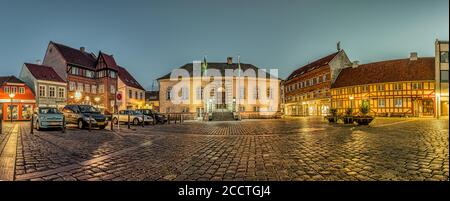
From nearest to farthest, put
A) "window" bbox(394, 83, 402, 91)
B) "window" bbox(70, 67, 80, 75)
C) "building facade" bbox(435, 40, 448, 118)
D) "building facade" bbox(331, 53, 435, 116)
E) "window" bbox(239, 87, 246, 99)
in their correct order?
"building facade" bbox(435, 40, 448, 118) < "building facade" bbox(331, 53, 435, 116) < "window" bbox(394, 83, 402, 91) < "window" bbox(239, 87, 246, 99) < "window" bbox(70, 67, 80, 75)

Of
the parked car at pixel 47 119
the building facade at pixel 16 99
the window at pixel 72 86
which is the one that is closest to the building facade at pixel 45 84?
the window at pixel 72 86

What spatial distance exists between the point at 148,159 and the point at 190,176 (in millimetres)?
1855

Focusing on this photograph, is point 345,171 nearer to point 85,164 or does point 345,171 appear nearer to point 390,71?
point 85,164

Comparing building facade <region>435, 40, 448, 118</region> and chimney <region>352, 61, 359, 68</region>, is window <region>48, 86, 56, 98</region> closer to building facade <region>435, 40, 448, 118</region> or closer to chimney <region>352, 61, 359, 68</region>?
building facade <region>435, 40, 448, 118</region>

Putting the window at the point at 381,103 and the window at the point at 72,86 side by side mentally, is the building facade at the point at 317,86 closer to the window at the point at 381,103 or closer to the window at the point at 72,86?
the window at the point at 381,103

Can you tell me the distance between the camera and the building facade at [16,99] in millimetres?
31781

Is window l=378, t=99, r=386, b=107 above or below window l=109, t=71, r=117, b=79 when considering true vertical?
below

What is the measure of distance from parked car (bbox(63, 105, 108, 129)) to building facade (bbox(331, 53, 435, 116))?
26491mm

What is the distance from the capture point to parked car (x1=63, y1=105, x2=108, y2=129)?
49.0 ft

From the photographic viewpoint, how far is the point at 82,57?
4231 centimetres

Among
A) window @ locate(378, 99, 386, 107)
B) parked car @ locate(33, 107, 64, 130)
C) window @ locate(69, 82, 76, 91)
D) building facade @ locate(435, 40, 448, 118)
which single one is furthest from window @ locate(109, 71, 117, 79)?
window @ locate(378, 99, 386, 107)

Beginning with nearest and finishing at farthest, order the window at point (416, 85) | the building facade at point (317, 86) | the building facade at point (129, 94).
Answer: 1. the window at point (416, 85)
2. the building facade at point (317, 86)
3. the building facade at point (129, 94)

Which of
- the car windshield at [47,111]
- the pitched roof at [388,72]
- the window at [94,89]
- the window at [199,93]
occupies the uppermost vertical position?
the pitched roof at [388,72]
